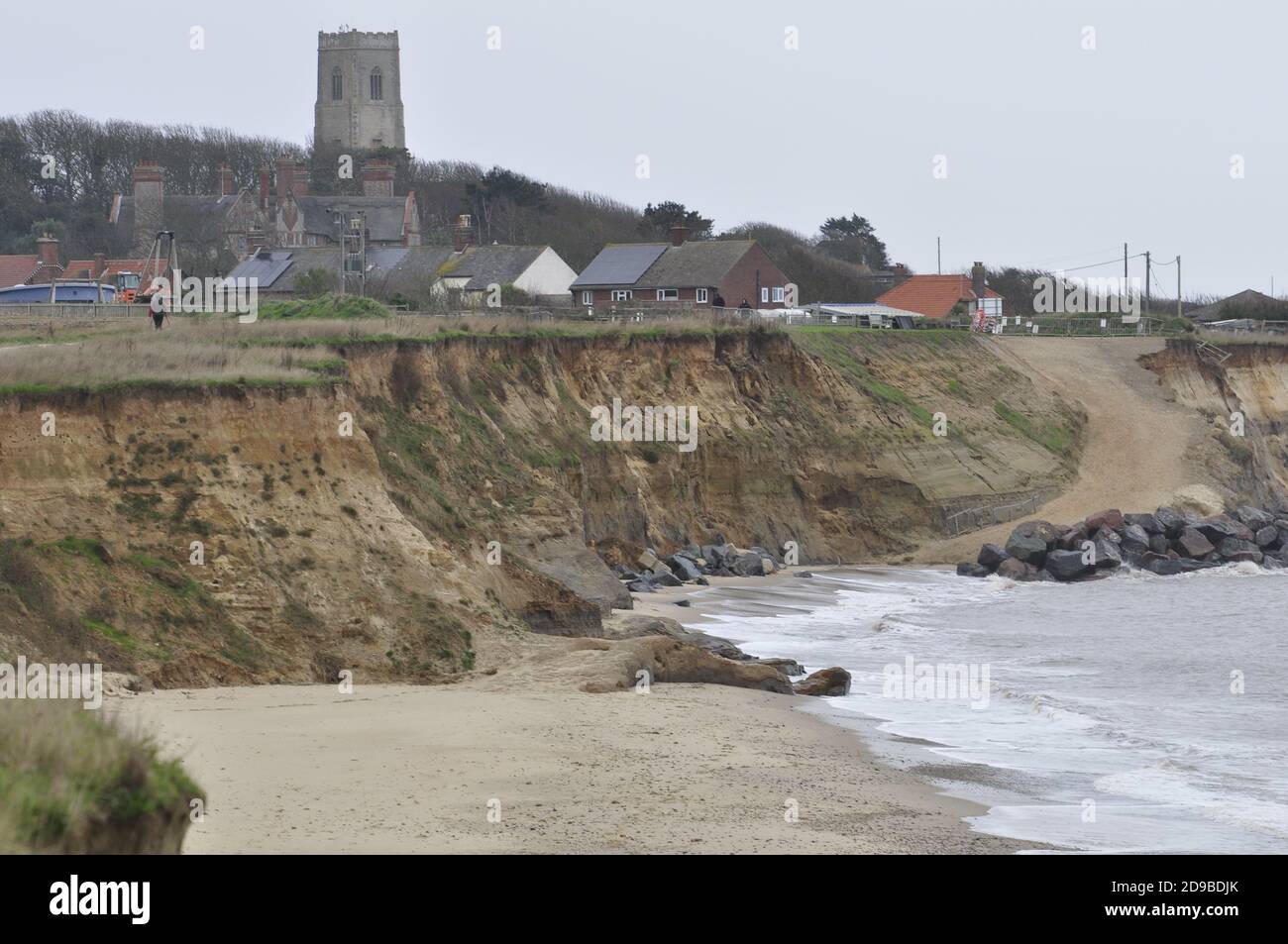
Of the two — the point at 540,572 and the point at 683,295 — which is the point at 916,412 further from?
the point at 540,572

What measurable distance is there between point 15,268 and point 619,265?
2679 cm

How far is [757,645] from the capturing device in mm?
30562

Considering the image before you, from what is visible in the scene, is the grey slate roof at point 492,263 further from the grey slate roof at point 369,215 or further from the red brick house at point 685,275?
the grey slate roof at point 369,215

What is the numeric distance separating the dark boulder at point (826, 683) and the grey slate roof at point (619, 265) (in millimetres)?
48437

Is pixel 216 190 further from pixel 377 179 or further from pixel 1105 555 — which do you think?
pixel 1105 555

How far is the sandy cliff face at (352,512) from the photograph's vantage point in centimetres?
2172

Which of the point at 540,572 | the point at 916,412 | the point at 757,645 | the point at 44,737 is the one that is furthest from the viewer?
the point at 916,412

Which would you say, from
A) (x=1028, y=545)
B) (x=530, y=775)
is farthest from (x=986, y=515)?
(x=530, y=775)

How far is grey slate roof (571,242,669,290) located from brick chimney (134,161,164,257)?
24.1 meters

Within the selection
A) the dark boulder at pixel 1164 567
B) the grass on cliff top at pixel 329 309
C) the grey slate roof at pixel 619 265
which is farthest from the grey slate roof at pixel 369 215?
the dark boulder at pixel 1164 567

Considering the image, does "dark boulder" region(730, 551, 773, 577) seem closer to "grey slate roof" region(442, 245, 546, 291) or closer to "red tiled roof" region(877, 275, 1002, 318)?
"grey slate roof" region(442, 245, 546, 291)

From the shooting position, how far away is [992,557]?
47469 mm
